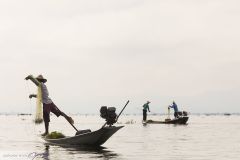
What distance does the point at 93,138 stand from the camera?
1945 centimetres

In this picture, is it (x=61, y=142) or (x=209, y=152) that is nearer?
(x=209, y=152)

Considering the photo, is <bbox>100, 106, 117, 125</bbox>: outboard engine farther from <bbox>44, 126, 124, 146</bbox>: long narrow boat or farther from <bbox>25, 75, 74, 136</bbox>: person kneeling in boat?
<bbox>25, 75, 74, 136</bbox>: person kneeling in boat

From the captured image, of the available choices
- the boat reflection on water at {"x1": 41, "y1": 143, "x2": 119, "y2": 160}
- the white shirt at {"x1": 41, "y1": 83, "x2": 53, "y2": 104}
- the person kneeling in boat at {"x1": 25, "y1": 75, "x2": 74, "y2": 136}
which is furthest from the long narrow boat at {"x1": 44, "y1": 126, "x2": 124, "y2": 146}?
the white shirt at {"x1": 41, "y1": 83, "x2": 53, "y2": 104}

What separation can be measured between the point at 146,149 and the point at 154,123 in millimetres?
29779

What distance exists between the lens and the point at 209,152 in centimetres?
1825

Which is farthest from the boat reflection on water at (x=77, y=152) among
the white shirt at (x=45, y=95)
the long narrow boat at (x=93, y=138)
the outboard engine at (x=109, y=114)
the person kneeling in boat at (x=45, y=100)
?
the white shirt at (x=45, y=95)

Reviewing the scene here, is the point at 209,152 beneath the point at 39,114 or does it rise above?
beneath

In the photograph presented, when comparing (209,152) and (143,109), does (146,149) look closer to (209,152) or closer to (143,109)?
(209,152)

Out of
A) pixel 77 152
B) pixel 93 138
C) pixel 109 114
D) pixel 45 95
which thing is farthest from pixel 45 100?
pixel 77 152

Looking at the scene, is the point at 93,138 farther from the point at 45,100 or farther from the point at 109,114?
the point at 45,100

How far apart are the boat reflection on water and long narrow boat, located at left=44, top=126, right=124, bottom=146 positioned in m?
0.22

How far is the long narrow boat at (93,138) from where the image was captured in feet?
62.3

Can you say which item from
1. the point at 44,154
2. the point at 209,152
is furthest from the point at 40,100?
the point at 209,152

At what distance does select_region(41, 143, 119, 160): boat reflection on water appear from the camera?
16.5 m
